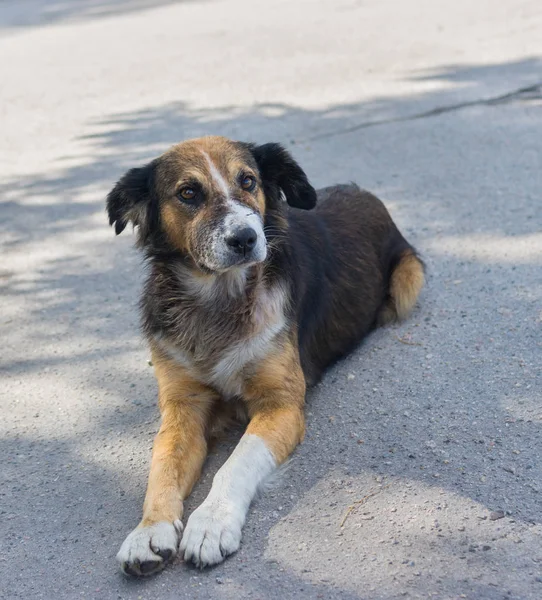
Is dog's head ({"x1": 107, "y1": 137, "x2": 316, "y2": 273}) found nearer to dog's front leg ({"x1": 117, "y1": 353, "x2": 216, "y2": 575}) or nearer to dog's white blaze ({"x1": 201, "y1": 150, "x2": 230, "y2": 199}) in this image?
dog's white blaze ({"x1": 201, "y1": 150, "x2": 230, "y2": 199})

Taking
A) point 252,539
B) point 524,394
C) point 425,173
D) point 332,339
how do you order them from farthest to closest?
point 425,173 < point 332,339 < point 524,394 < point 252,539

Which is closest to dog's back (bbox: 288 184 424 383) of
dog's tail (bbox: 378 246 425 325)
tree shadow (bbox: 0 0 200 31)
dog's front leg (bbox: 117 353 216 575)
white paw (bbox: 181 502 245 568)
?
dog's tail (bbox: 378 246 425 325)

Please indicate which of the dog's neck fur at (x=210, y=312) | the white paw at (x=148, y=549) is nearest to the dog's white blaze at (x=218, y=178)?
the dog's neck fur at (x=210, y=312)

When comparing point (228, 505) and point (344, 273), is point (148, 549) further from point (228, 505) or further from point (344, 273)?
point (344, 273)

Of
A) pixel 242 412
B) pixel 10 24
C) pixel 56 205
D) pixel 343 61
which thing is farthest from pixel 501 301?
pixel 10 24

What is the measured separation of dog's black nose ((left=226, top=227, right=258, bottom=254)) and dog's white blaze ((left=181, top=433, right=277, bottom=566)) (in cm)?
87

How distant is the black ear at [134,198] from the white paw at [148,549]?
1.70 meters

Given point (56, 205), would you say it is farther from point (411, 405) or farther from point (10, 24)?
point (10, 24)

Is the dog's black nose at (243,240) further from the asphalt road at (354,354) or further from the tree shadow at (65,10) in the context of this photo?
the tree shadow at (65,10)

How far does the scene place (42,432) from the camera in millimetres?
4621

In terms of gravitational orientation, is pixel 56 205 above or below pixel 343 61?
below

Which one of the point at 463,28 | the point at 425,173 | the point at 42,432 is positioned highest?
the point at 463,28

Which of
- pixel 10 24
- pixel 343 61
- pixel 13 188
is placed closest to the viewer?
pixel 13 188

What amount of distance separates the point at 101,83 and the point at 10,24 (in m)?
6.05
